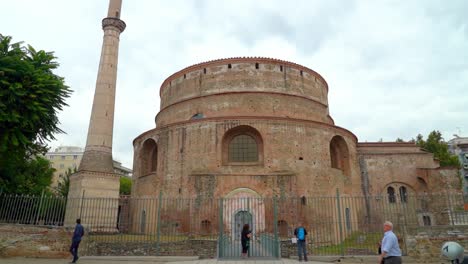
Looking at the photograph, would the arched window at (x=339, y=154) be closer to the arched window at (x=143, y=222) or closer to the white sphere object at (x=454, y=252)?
the arched window at (x=143, y=222)

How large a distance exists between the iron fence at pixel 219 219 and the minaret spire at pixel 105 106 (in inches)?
84.9

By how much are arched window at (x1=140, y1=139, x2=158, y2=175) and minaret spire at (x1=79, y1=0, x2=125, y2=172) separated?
3809mm

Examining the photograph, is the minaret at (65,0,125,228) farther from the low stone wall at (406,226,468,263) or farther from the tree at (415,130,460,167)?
the tree at (415,130,460,167)

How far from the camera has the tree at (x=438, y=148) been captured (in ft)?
104

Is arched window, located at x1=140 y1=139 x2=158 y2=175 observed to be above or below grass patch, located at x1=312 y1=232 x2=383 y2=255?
above

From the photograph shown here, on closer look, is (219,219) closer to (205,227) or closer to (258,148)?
(205,227)

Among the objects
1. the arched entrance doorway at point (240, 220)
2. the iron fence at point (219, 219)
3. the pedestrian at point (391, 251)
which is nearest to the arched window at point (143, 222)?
the iron fence at point (219, 219)

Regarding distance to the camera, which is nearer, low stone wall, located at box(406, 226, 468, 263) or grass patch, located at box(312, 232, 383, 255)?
low stone wall, located at box(406, 226, 468, 263)

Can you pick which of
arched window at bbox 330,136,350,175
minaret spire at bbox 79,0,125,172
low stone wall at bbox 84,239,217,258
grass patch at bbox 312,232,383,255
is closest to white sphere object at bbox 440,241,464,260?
grass patch at bbox 312,232,383,255

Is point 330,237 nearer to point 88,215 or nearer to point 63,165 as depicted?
point 88,215

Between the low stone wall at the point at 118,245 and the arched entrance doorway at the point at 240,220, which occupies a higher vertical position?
the arched entrance doorway at the point at 240,220

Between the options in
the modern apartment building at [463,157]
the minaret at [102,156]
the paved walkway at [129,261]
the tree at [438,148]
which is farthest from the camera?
the modern apartment building at [463,157]

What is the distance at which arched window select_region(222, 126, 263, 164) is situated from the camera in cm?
1869

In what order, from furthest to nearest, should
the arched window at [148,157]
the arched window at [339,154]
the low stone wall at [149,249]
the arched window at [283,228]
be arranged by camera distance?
the arched window at [148,157] → the arched window at [339,154] → the arched window at [283,228] → the low stone wall at [149,249]
